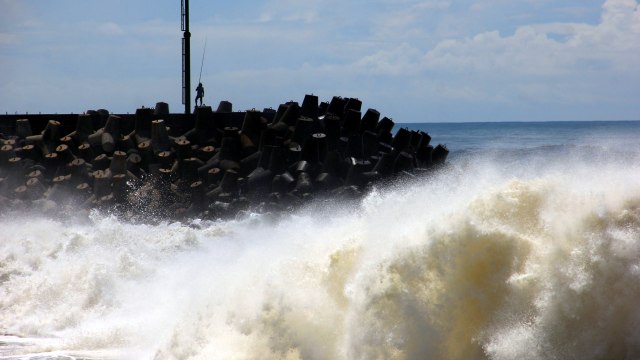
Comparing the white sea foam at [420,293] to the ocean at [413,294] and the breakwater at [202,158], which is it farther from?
the breakwater at [202,158]

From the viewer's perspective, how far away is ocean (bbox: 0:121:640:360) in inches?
289

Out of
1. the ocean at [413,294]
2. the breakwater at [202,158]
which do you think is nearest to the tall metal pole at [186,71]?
the breakwater at [202,158]

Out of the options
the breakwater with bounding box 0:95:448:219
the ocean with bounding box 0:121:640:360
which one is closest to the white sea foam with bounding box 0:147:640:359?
the ocean with bounding box 0:121:640:360

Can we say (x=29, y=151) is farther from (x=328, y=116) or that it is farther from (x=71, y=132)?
(x=328, y=116)

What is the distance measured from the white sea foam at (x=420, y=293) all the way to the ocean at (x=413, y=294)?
1cm

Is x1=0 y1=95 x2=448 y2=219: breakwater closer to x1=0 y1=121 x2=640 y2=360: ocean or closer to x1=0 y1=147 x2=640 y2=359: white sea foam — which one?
x1=0 y1=121 x2=640 y2=360: ocean

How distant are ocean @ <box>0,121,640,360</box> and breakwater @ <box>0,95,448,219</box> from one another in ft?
11.8

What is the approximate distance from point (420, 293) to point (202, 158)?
923 centimetres

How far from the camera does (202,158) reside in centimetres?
1664

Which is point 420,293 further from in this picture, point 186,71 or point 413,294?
point 186,71

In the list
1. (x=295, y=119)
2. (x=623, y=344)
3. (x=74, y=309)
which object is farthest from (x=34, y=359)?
(x=295, y=119)

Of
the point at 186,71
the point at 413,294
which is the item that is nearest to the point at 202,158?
the point at 186,71

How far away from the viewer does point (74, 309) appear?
11664 millimetres

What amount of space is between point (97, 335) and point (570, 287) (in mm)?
5271
